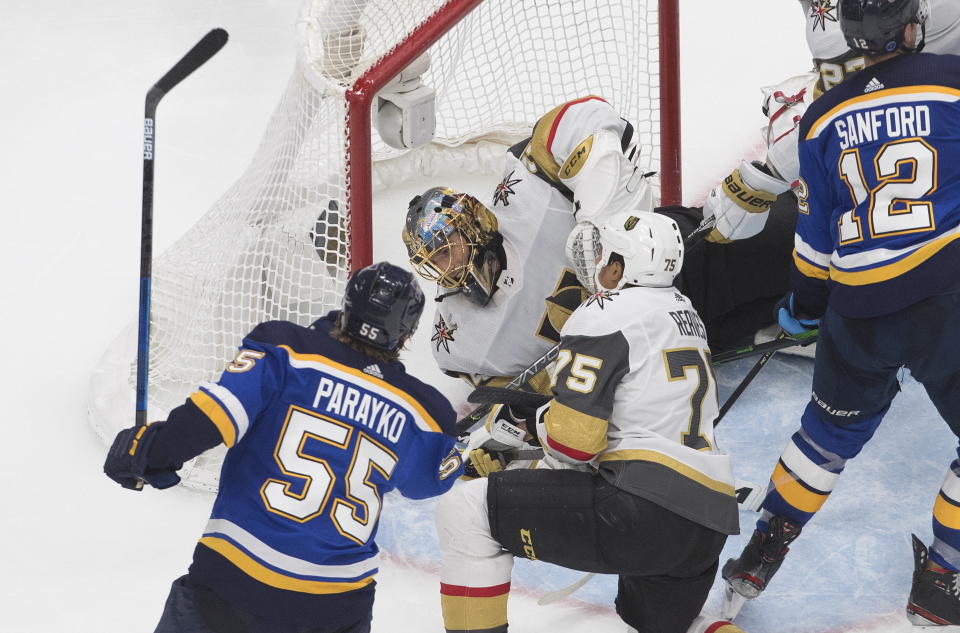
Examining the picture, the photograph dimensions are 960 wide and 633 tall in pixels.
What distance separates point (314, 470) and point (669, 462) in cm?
75

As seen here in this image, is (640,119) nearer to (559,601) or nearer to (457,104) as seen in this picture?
(457,104)

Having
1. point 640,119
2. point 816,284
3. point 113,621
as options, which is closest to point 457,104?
point 640,119

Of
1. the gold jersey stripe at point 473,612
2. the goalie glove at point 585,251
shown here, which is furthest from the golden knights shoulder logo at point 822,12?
the gold jersey stripe at point 473,612

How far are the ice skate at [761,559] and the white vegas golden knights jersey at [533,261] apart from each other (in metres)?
0.73

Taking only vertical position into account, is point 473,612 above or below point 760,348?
below

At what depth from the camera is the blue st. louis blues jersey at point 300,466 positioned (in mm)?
2287

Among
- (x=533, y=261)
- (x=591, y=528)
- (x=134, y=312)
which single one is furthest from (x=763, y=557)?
(x=134, y=312)

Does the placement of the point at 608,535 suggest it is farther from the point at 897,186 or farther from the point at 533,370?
the point at 897,186

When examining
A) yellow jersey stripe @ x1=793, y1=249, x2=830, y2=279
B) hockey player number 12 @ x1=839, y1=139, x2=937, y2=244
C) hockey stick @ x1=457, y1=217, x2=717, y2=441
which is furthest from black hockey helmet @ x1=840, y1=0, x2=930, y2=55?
hockey stick @ x1=457, y1=217, x2=717, y2=441

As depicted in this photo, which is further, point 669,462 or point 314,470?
point 669,462

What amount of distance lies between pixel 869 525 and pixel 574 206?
1.16 m

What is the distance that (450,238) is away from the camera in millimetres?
3051

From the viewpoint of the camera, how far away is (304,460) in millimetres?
2293

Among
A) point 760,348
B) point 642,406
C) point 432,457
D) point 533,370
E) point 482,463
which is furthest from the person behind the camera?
point 760,348
